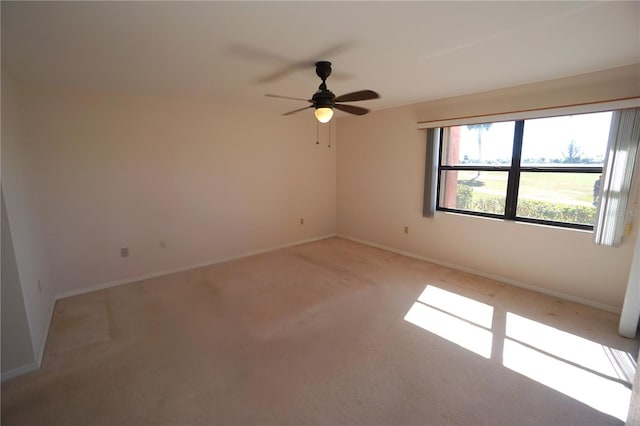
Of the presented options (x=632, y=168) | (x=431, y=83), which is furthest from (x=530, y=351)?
(x=431, y=83)

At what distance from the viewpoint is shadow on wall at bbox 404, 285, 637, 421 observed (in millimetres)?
1862

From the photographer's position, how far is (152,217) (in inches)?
146

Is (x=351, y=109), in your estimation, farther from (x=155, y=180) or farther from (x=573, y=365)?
(x=573, y=365)

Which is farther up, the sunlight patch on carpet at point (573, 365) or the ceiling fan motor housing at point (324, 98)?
the ceiling fan motor housing at point (324, 98)

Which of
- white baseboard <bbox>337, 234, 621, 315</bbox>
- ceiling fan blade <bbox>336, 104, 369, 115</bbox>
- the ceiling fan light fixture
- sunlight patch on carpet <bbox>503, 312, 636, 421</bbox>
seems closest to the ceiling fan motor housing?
the ceiling fan light fixture

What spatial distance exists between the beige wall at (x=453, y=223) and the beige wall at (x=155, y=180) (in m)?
1.07

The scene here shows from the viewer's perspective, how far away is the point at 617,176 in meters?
2.63

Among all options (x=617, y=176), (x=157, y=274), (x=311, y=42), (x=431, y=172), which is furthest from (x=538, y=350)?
(x=157, y=274)

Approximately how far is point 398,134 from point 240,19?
323 cm

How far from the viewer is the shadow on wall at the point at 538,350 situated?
6.11 feet

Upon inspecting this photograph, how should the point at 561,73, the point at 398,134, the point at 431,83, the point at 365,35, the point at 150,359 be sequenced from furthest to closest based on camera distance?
1. the point at 398,134
2. the point at 431,83
3. the point at 561,73
4. the point at 150,359
5. the point at 365,35

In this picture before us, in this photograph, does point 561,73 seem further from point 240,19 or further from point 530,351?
point 240,19

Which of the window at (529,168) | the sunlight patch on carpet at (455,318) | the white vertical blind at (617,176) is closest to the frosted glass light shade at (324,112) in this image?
the sunlight patch on carpet at (455,318)

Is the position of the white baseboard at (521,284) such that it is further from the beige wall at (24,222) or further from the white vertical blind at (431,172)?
the beige wall at (24,222)
